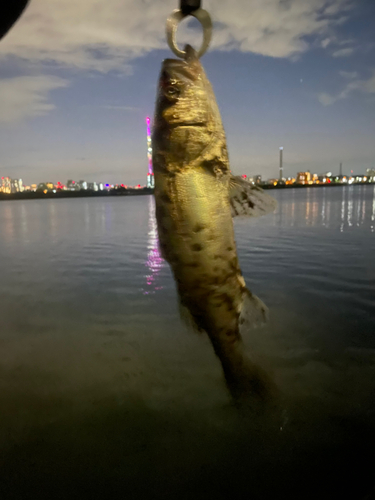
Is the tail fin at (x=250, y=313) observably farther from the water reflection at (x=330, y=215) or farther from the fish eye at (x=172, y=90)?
the water reflection at (x=330, y=215)

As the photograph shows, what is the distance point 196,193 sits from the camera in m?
2.32

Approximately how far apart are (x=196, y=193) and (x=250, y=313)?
1.19 m

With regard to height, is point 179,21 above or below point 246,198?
above

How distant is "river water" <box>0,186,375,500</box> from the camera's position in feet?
13.1

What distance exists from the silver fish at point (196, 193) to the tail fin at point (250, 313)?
17 cm

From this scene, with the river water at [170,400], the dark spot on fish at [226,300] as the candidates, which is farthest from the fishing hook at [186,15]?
the river water at [170,400]

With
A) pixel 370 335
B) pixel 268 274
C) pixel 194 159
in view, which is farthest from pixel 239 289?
pixel 268 274

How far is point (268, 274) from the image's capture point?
1250cm

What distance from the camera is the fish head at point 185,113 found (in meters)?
2.23

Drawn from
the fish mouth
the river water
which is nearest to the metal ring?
the fish mouth

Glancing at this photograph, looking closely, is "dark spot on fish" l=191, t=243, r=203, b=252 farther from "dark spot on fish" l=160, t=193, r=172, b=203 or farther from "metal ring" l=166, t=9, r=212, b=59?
"metal ring" l=166, t=9, r=212, b=59

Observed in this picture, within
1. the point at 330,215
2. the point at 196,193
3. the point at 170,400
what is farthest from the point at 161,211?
the point at 330,215

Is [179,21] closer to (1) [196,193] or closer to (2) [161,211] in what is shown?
(1) [196,193]

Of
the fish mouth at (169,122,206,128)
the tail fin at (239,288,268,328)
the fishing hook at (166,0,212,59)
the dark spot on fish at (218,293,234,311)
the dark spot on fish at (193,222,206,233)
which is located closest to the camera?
the fishing hook at (166,0,212,59)
